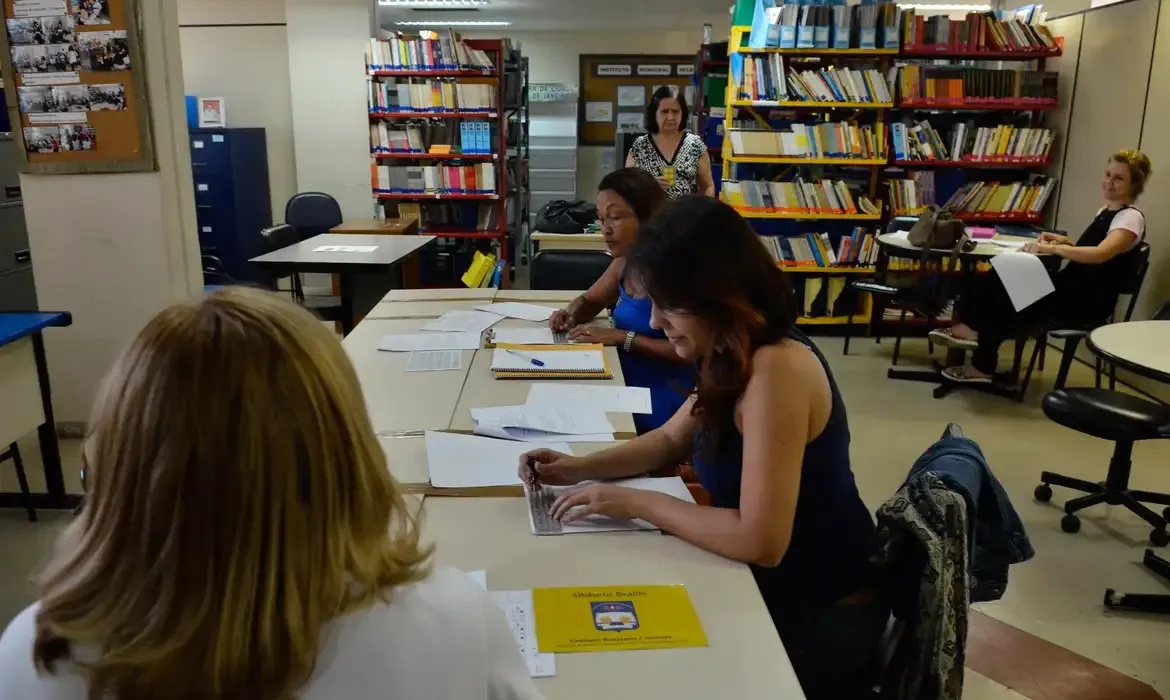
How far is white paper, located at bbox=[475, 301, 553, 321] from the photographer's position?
9.80 feet

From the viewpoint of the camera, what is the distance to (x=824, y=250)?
576 cm

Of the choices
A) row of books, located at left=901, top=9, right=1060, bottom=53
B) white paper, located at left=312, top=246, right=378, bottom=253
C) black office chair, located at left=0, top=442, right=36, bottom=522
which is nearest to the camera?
black office chair, located at left=0, top=442, right=36, bottom=522

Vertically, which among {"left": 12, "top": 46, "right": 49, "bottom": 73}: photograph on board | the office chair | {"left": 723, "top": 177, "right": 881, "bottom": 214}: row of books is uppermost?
{"left": 12, "top": 46, "right": 49, "bottom": 73}: photograph on board

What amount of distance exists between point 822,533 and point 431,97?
5834mm

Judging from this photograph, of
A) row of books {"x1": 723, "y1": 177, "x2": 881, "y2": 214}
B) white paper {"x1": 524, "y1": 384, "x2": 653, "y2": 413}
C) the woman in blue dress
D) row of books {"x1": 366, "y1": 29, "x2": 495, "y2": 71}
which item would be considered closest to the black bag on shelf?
row of books {"x1": 723, "y1": 177, "x2": 881, "y2": 214}

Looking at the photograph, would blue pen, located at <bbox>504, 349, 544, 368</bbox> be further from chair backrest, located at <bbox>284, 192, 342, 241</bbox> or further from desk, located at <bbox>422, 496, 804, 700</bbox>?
chair backrest, located at <bbox>284, 192, 342, 241</bbox>

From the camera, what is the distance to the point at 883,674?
1261 millimetres

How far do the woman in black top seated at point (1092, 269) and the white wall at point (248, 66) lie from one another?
234 inches

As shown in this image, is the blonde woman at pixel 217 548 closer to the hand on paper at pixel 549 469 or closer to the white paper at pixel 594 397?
the hand on paper at pixel 549 469

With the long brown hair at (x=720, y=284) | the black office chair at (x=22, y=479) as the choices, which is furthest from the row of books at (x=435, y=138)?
the long brown hair at (x=720, y=284)

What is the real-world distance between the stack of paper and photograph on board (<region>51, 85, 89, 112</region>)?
280cm

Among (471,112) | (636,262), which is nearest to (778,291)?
(636,262)

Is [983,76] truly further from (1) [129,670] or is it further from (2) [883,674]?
(1) [129,670]

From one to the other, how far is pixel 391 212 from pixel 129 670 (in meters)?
6.67
